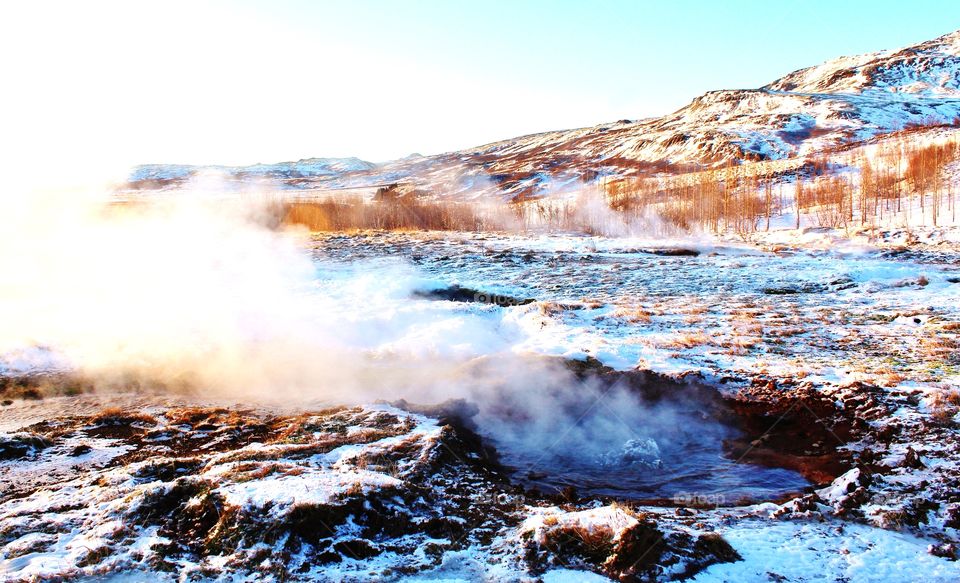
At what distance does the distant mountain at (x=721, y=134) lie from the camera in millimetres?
79062

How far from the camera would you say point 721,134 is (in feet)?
276

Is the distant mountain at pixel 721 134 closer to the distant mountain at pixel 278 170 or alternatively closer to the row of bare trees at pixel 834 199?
the distant mountain at pixel 278 170

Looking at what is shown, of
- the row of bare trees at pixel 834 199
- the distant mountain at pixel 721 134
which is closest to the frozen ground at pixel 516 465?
the row of bare trees at pixel 834 199

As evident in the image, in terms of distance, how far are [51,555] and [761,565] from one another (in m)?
5.36

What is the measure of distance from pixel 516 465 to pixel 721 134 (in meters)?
88.6

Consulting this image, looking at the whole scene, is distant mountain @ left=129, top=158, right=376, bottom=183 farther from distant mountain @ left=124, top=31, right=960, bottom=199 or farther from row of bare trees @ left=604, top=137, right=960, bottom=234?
row of bare trees @ left=604, top=137, right=960, bottom=234

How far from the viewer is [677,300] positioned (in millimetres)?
16281

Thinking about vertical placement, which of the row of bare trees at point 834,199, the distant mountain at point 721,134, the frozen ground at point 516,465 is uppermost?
the distant mountain at point 721,134

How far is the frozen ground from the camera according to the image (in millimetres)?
4367

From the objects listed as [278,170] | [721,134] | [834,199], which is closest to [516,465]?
[834,199]

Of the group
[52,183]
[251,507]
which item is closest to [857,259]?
[251,507]

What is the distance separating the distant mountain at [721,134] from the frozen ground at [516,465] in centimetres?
6195

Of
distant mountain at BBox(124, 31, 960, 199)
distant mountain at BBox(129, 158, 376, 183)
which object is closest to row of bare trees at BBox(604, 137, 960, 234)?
distant mountain at BBox(124, 31, 960, 199)

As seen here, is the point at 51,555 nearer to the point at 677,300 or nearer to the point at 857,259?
the point at 677,300
